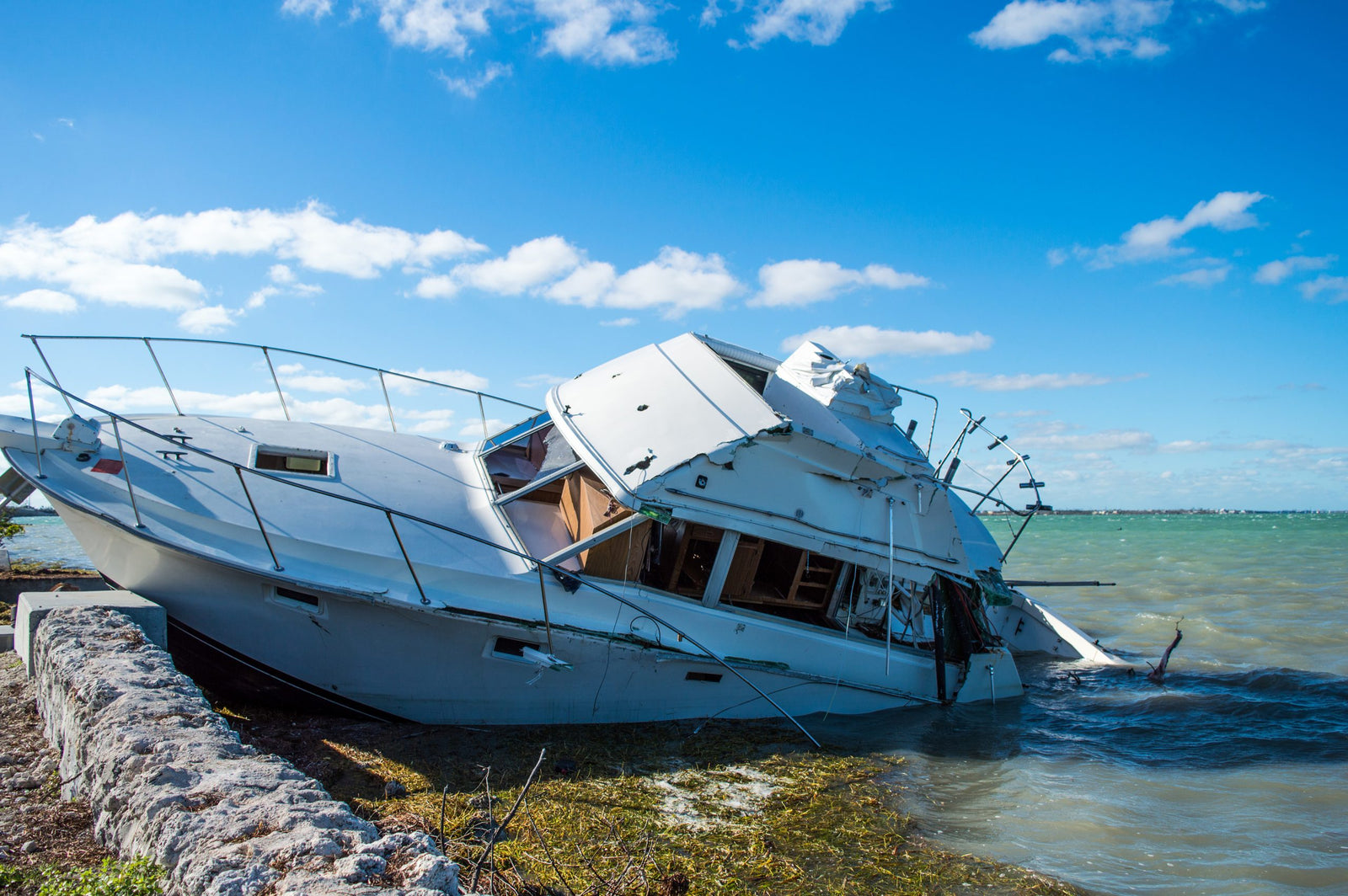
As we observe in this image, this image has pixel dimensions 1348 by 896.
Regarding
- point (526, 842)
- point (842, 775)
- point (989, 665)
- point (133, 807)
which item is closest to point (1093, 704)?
point (989, 665)

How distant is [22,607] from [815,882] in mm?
5610

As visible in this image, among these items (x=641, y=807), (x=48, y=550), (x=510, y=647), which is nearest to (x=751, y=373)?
(x=510, y=647)

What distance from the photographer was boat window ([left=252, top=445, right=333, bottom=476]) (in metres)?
6.79

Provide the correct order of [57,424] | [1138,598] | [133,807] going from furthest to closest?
[1138,598]
[57,424]
[133,807]

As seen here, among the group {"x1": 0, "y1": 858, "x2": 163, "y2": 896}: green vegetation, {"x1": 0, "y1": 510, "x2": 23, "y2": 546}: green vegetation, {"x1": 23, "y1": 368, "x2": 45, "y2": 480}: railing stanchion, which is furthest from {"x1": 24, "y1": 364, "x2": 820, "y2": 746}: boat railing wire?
{"x1": 0, "y1": 510, "x2": 23, "y2": 546}: green vegetation

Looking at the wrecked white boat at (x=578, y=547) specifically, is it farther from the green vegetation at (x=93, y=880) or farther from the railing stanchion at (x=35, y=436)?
the green vegetation at (x=93, y=880)

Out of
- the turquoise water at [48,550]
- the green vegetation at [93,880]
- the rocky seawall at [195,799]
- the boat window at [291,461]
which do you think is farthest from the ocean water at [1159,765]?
the turquoise water at [48,550]

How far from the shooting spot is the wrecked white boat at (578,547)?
5.62 meters

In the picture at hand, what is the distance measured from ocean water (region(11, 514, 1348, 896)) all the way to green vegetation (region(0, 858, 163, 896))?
4291 millimetres

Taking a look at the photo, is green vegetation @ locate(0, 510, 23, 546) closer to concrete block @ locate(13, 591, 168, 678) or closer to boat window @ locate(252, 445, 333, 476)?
boat window @ locate(252, 445, 333, 476)

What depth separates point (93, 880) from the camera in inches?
101

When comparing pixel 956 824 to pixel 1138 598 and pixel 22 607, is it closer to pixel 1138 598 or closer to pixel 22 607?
pixel 22 607

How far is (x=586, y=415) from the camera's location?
295 inches

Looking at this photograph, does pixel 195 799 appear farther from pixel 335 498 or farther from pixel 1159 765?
pixel 1159 765
